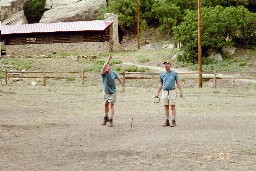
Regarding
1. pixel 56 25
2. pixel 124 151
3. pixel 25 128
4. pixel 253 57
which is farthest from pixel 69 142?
pixel 56 25

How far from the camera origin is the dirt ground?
8859 mm

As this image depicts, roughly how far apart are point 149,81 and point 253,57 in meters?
11.5

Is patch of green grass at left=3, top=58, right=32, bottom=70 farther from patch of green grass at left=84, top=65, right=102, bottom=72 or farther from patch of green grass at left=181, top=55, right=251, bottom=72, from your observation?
patch of green grass at left=181, top=55, right=251, bottom=72

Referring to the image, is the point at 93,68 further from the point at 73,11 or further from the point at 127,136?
the point at 127,136

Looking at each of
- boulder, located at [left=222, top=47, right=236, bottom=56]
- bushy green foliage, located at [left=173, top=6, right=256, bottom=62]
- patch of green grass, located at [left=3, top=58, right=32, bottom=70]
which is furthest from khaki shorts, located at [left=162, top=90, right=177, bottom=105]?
boulder, located at [left=222, top=47, right=236, bottom=56]

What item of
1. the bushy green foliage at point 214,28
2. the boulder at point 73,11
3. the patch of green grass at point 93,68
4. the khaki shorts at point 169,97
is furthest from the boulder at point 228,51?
the khaki shorts at point 169,97

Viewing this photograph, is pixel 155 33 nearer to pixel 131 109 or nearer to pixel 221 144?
pixel 131 109

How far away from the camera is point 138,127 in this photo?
530 inches

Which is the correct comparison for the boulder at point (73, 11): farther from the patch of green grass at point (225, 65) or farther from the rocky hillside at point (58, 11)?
the patch of green grass at point (225, 65)

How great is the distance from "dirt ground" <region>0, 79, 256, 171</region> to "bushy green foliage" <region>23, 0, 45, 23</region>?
36.7 meters

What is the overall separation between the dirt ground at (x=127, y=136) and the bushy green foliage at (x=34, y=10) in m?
36.7

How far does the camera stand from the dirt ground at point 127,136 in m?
8.86

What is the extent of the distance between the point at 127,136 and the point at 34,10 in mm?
48247

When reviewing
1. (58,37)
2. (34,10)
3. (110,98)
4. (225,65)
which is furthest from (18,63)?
(110,98)
